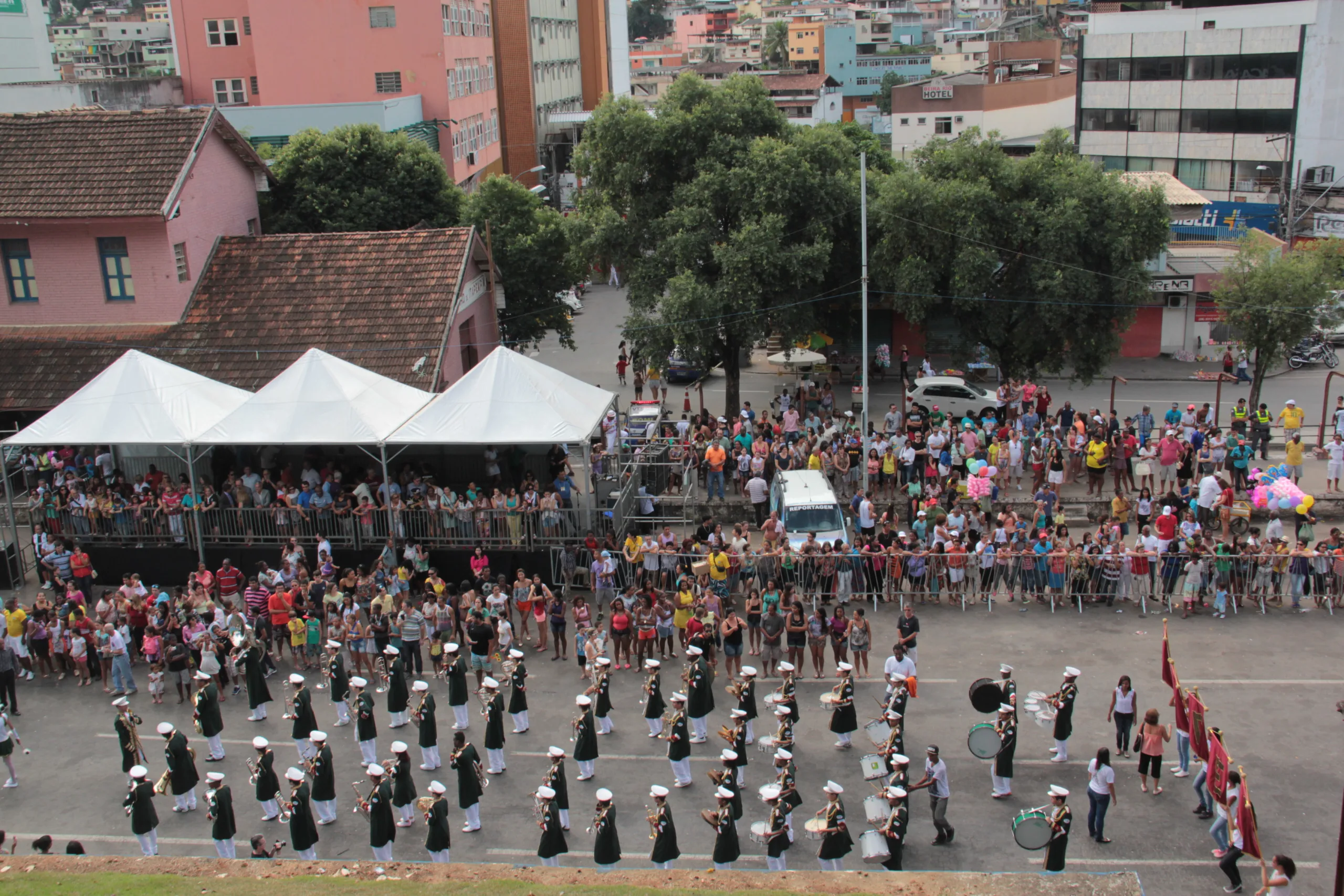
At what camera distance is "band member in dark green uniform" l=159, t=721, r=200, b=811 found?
14.2 metres

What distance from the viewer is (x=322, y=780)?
13.7 m

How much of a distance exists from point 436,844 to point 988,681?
22.9 ft

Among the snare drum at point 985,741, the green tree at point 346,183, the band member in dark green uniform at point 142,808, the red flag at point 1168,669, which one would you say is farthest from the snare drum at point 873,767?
the green tree at point 346,183

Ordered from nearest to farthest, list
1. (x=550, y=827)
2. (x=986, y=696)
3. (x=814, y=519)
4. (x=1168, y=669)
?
(x=550, y=827) → (x=986, y=696) → (x=1168, y=669) → (x=814, y=519)

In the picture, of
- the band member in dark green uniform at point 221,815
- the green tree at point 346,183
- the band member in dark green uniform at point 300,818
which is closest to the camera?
the band member in dark green uniform at point 300,818

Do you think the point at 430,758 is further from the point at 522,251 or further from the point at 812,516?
the point at 522,251

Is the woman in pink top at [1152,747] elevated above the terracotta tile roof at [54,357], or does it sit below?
below

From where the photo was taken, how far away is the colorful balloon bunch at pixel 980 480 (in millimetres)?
21672

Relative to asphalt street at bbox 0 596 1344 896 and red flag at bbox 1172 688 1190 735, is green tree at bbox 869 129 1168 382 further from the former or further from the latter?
red flag at bbox 1172 688 1190 735

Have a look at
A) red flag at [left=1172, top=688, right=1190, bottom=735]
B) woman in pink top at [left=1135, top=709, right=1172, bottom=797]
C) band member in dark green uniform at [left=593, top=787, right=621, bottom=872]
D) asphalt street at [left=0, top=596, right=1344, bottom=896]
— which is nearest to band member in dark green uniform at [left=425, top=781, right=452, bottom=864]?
asphalt street at [left=0, top=596, right=1344, bottom=896]

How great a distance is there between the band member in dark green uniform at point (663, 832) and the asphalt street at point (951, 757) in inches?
28.8

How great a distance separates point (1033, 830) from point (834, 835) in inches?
80.8

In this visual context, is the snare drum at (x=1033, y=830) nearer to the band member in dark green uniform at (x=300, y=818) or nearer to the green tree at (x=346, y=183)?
the band member in dark green uniform at (x=300, y=818)

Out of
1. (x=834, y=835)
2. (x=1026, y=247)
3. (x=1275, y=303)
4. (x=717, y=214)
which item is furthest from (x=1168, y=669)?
(x=717, y=214)
